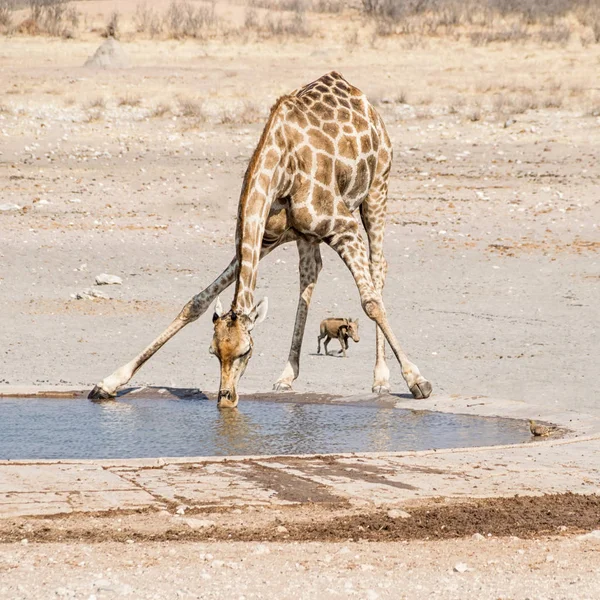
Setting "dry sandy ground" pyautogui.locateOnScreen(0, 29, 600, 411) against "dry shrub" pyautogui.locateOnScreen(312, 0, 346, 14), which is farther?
"dry shrub" pyautogui.locateOnScreen(312, 0, 346, 14)

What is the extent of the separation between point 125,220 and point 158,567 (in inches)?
493

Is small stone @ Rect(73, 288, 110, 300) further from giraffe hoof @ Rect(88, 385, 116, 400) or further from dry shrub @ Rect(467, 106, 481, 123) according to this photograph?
dry shrub @ Rect(467, 106, 481, 123)

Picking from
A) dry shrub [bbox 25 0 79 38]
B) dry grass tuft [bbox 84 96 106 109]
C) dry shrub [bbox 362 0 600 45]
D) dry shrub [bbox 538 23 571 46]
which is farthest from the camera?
dry shrub [bbox 362 0 600 45]

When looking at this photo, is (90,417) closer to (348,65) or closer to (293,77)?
(293,77)

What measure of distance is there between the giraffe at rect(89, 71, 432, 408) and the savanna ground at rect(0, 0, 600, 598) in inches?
29.9

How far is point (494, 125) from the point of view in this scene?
863 inches

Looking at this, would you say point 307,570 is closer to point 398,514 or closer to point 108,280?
point 398,514

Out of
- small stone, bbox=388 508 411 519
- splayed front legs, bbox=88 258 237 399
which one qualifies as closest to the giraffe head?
splayed front legs, bbox=88 258 237 399

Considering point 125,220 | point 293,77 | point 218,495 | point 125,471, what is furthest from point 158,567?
point 293,77

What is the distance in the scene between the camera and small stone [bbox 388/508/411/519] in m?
5.44

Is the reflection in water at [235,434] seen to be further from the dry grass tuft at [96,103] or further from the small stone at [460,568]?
the dry grass tuft at [96,103]

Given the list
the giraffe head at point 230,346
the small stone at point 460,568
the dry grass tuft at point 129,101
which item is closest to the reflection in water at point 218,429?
the giraffe head at point 230,346

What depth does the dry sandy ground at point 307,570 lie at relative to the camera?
4.53m

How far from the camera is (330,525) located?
5.32 metres
